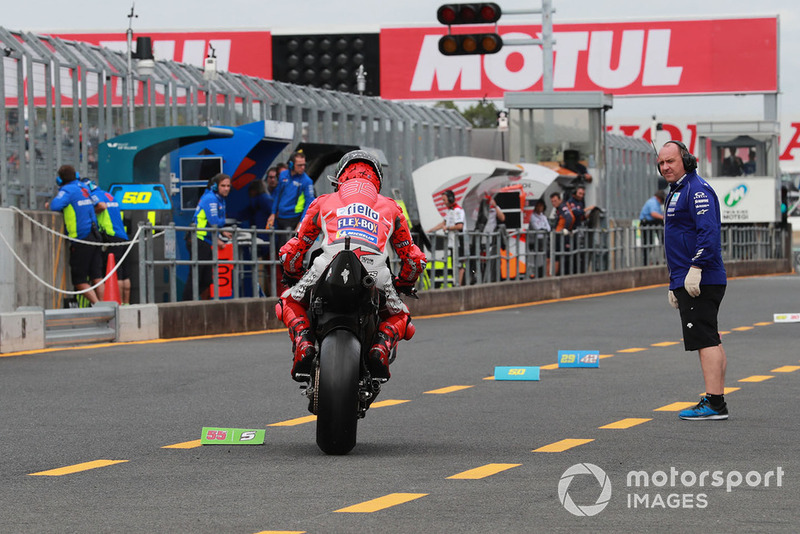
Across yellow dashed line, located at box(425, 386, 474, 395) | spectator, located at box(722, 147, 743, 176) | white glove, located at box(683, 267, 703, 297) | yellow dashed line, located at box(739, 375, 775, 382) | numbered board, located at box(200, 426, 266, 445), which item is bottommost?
yellow dashed line, located at box(739, 375, 775, 382)

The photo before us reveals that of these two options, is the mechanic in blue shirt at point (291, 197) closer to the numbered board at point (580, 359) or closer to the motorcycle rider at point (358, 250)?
the numbered board at point (580, 359)

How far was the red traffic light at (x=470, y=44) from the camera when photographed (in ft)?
85.3

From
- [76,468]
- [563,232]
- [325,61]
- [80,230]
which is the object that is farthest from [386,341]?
[325,61]

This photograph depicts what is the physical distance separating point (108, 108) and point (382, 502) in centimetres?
1735

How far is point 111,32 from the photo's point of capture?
50.9m

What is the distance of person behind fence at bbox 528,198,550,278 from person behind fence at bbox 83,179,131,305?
27.7 ft

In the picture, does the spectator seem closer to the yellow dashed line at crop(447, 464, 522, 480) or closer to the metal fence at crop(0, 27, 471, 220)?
the metal fence at crop(0, 27, 471, 220)

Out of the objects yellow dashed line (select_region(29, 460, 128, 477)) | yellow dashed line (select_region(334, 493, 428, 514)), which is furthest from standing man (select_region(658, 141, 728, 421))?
yellow dashed line (select_region(29, 460, 128, 477))

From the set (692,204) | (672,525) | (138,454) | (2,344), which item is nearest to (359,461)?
(138,454)

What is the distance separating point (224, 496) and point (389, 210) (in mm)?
2253

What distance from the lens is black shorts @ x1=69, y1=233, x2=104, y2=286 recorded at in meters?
17.7

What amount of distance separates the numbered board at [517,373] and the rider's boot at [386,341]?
4047 mm

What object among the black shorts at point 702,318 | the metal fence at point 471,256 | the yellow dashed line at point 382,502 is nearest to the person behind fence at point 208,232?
the metal fence at point 471,256

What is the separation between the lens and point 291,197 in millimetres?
22016
